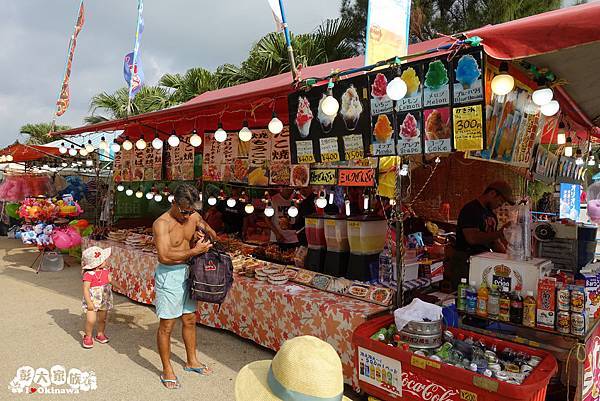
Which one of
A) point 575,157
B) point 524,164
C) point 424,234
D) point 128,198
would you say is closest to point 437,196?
point 424,234

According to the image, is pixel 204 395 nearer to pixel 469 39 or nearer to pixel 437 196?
pixel 469 39

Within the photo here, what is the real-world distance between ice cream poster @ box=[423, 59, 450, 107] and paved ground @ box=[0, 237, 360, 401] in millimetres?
3143

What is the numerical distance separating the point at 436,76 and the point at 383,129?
60cm

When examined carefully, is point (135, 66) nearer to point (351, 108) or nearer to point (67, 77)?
point (67, 77)

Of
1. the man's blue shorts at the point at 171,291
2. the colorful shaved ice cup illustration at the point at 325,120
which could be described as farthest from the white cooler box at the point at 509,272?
the man's blue shorts at the point at 171,291

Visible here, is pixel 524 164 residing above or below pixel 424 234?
above

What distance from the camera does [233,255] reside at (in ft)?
19.2

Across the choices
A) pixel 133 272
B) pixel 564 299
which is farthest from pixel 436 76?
pixel 133 272

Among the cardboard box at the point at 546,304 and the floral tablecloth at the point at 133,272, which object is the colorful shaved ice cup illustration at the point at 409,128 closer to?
the cardboard box at the point at 546,304

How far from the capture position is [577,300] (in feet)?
9.01

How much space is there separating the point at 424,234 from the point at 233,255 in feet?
9.95

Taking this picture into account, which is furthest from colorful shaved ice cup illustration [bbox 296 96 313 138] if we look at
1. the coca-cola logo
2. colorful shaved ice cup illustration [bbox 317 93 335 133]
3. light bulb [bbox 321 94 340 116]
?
the coca-cola logo

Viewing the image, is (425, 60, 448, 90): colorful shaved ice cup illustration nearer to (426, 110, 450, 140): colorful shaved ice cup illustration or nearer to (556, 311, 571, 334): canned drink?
(426, 110, 450, 140): colorful shaved ice cup illustration

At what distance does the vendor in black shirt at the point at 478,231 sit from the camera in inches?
172
